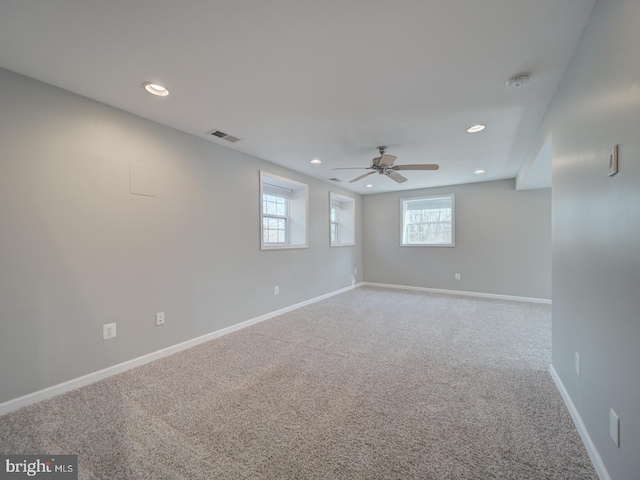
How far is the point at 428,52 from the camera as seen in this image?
1.66m

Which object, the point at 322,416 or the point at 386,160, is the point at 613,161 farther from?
the point at 386,160

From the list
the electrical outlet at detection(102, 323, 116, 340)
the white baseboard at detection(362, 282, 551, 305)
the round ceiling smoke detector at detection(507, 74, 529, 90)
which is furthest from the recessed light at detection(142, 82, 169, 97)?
the white baseboard at detection(362, 282, 551, 305)

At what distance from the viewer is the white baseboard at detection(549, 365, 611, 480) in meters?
1.26

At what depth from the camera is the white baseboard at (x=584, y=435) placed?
1262mm

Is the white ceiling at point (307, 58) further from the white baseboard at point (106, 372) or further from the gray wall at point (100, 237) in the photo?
the white baseboard at point (106, 372)

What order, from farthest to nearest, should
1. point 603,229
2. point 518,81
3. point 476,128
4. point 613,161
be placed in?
point 476,128
point 518,81
point 603,229
point 613,161

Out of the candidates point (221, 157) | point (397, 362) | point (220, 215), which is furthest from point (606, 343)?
point (221, 157)

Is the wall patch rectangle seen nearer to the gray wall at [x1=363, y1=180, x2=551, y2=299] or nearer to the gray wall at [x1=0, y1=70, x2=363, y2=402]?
the gray wall at [x1=0, y1=70, x2=363, y2=402]

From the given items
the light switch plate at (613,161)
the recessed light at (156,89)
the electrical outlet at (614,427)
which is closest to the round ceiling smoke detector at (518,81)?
the light switch plate at (613,161)

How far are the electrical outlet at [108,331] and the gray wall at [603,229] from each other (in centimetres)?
327

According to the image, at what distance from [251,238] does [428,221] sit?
4.13 metres

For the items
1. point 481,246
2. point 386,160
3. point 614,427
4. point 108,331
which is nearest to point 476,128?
point 386,160

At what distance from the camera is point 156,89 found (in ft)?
6.81

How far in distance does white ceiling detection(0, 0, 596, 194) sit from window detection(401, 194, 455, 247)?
3.00m
